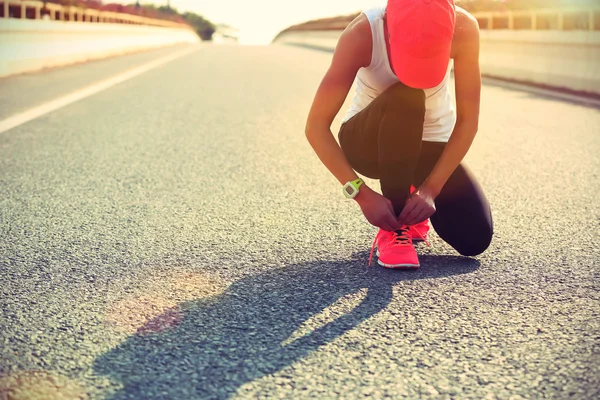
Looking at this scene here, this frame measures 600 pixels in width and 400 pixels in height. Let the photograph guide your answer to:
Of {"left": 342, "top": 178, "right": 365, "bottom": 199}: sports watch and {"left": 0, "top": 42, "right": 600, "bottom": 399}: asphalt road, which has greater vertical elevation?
{"left": 342, "top": 178, "right": 365, "bottom": 199}: sports watch

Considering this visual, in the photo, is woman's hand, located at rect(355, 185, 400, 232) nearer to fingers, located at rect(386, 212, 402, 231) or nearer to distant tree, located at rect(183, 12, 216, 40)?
fingers, located at rect(386, 212, 402, 231)

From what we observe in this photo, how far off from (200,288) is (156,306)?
231 millimetres

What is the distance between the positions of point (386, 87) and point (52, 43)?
12.0 meters

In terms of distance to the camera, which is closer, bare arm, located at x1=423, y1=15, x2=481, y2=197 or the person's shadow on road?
the person's shadow on road

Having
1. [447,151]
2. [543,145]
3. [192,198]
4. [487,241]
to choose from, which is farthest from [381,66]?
[543,145]

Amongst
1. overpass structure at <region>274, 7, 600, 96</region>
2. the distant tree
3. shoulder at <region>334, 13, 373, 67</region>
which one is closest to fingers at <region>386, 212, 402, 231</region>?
shoulder at <region>334, 13, 373, 67</region>

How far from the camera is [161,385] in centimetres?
197

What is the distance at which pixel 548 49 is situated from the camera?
37.7 feet

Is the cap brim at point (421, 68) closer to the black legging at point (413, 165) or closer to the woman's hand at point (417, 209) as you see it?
the black legging at point (413, 165)

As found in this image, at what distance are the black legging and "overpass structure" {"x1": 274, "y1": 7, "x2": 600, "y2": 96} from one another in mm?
7460

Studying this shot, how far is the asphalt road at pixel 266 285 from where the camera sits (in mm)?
2039

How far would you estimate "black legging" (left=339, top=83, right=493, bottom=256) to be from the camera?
309 centimetres

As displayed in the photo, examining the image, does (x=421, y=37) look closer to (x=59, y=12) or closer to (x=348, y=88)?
(x=348, y=88)

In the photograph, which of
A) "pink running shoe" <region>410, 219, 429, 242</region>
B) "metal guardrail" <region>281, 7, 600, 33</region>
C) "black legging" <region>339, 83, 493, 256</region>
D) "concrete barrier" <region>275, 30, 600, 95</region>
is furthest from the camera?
"metal guardrail" <region>281, 7, 600, 33</region>
